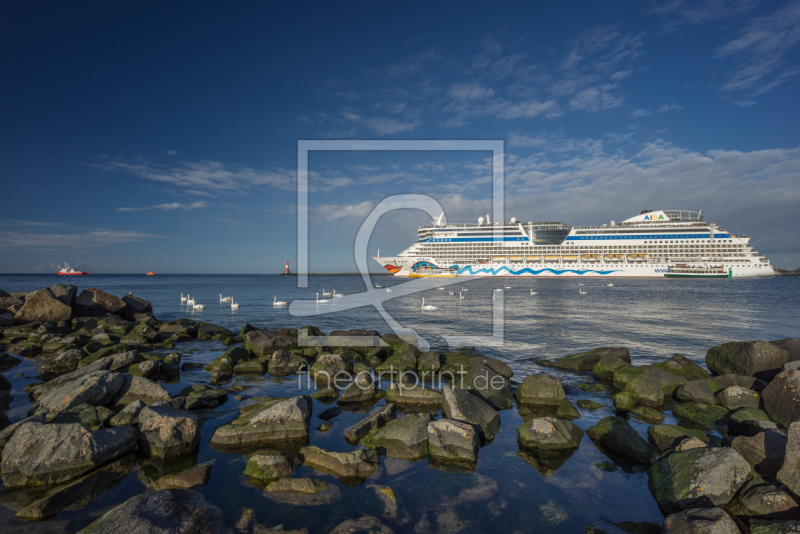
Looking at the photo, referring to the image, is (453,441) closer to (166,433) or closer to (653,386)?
(166,433)

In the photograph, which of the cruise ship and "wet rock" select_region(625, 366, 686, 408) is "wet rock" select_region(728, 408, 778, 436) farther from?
the cruise ship

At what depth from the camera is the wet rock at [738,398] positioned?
8.74m

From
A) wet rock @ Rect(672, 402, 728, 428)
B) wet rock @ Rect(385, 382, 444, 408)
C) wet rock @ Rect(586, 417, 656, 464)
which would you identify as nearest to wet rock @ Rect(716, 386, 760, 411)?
wet rock @ Rect(672, 402, 728, 428)

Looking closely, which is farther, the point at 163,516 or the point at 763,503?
the point at 763,503

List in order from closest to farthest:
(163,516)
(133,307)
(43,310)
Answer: (163,516) → (43,310) → (133,307)

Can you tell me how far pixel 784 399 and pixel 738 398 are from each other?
1326mm

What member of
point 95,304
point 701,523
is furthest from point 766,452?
point 95,304

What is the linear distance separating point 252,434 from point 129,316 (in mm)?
20629

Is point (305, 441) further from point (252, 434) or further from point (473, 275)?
point (473, 275)

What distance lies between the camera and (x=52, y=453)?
579cm

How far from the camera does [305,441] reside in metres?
7.31

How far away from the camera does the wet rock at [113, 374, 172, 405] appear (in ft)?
27.8

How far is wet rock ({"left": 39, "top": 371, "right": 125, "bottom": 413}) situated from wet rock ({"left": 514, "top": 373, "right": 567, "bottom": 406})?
10242 mm

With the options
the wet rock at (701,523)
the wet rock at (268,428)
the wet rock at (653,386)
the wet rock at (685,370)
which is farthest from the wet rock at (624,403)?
the wet rock at (268,428)
